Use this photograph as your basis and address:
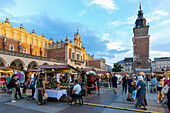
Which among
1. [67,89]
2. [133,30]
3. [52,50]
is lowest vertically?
[67,89]

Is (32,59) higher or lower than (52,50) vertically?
lower

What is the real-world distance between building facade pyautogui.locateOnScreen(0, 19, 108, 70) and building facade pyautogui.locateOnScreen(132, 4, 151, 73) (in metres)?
23.6

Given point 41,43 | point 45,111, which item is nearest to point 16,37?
point 41,43

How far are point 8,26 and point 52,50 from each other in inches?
565

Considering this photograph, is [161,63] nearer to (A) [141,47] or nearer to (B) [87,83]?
(A) [141,47]

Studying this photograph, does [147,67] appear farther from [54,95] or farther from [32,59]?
[54,95]

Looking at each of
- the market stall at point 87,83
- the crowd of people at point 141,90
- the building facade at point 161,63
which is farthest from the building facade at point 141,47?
the building facade at point 161,63

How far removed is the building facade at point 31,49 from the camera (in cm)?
2164

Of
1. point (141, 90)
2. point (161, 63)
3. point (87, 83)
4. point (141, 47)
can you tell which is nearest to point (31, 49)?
point (87, 83)

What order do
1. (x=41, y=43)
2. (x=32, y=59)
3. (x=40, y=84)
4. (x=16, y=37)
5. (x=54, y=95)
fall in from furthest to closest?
(x=41, y=43), (x=16, y=37), (x=32, y=59), (x=54, y=95), (x=40, y=84)

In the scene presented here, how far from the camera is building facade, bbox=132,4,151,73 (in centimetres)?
4972

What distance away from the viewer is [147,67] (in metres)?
49.1

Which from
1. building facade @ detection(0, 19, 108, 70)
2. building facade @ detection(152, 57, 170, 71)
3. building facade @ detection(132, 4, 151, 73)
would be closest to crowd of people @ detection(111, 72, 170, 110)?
building facade @ detection(0, 19, 108, 70)

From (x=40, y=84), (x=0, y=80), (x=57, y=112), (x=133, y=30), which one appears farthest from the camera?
(x=133, y=30)
